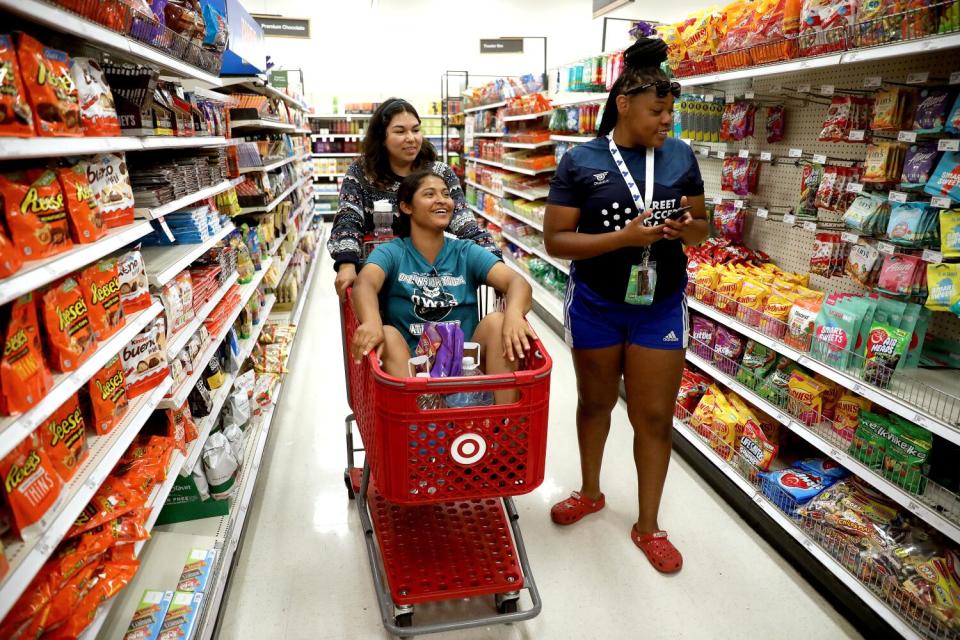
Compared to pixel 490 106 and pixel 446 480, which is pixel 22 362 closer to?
pixel 446 480

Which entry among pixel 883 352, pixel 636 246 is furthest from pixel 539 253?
pixel 883 352

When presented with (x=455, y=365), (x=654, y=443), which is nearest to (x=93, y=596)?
(x=455, y=365)

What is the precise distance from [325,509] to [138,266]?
1.43 m

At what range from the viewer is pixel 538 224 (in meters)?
5.84

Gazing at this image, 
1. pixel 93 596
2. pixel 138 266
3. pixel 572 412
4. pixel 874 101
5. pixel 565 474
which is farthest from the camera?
pixel 572 412

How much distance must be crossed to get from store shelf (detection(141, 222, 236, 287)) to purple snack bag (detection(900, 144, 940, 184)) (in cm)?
264

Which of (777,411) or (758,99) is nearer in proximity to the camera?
(777,411)

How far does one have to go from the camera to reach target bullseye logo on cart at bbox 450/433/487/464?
5.16 feet

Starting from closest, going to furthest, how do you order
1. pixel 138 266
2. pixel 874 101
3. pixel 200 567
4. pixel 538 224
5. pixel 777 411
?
pixel 138 266
pixel 200 567
pixel 874 101
pixel 777 411
pixel 538 224

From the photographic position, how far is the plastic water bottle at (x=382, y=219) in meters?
2.39

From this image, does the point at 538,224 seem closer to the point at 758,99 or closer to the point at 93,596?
the point at 758,99

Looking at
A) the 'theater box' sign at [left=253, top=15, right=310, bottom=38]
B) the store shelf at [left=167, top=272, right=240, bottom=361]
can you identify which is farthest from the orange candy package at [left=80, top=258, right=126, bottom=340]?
the 'theater box' sign at [left=253, top=15, right=310, bottom=38]

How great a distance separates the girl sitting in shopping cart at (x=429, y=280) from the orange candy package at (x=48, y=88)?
890 millimetres

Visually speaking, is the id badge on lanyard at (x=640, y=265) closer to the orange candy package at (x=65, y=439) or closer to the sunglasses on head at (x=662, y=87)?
the sunglasses on head at (x=662, y=87)
